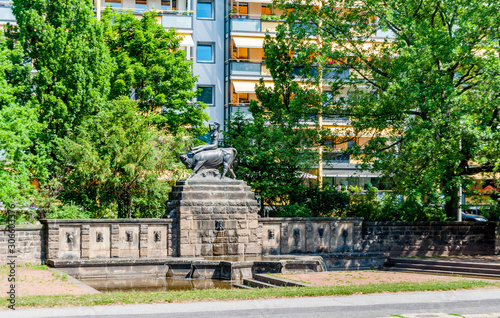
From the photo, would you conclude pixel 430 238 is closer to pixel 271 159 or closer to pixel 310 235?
pixel 310 235

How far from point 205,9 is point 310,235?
82.3 ft

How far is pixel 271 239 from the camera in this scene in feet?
89.2

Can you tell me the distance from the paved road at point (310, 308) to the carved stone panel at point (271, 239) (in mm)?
12641

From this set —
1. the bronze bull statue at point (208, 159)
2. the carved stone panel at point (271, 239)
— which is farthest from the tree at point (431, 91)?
the bronze bull statue at point (208, 159)

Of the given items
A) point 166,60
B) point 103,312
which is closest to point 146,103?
point 166,60

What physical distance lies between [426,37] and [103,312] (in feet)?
64.1

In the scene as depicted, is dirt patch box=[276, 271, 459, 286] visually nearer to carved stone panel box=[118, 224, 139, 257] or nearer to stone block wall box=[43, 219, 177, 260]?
stone block wall box=[43, 219, 177, 260]

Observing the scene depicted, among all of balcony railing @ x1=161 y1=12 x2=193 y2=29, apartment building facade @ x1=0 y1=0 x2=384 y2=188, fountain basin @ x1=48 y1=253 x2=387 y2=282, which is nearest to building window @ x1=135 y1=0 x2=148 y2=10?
apartment building facade @ x1=0 y1=0 x2=384 y2=188

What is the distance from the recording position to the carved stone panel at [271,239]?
88.7ft

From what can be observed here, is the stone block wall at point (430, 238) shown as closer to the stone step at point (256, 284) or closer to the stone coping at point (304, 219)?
the stone coping at point (304, 219)

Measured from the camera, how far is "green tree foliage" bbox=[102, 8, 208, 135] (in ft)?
118

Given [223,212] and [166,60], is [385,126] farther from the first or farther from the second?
[166,60]

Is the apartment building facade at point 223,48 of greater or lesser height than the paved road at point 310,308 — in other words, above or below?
above

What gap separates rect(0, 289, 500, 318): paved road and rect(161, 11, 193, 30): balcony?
3296 centimetres
